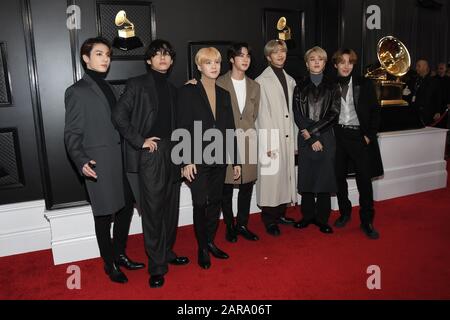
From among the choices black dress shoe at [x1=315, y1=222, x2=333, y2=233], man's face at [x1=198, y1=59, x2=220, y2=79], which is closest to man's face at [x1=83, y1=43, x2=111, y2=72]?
man's face at [x1=198, y1=59, x2=220, y2=79]

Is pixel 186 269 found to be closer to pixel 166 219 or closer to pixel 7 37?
pixel 166 219

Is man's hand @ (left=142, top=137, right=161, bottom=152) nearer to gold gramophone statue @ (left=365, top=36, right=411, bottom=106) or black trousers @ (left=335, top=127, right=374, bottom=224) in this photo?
black trousers @ (left=335, top=127, right=374, bottom=224)

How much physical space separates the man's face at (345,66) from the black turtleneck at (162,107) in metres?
1.51

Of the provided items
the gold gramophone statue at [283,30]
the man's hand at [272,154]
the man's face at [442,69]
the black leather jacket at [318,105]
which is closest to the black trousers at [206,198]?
the man's hand at [272,154]

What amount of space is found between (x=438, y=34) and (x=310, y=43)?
15.7ft

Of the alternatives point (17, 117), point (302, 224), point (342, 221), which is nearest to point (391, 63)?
point (342, 221)

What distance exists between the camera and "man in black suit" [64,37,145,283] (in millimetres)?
2406

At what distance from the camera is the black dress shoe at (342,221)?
3.60m

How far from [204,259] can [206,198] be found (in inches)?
18.1

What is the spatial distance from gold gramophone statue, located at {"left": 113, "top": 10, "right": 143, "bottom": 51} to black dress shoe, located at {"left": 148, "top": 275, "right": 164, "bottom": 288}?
1.86 metres

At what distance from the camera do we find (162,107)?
2549 mm

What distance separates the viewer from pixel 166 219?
274cm

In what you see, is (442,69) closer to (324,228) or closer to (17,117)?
(324,228)

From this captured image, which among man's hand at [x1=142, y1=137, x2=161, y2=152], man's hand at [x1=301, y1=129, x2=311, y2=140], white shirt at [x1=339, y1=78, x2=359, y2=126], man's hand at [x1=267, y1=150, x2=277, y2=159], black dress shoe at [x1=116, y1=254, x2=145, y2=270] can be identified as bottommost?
black dress shoe at [x1=116, y1=254, x2=145, y2=270]
